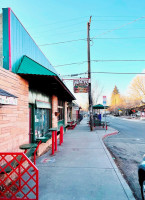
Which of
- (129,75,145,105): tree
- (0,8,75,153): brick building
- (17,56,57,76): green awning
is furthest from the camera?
(129,75,145,105): tree

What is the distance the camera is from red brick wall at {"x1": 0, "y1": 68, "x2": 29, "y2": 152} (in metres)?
4.16

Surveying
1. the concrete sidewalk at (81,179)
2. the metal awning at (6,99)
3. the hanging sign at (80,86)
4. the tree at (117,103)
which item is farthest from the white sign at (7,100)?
the tree at (117,103)

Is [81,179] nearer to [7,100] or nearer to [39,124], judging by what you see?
[7,100]

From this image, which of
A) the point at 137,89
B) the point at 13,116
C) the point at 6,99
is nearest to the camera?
the point at 6,99

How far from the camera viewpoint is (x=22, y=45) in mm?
5902

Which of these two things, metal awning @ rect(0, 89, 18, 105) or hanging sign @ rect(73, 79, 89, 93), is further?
hanging sign @ rect(73, 79, 89, 93)

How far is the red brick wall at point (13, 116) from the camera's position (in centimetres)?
416

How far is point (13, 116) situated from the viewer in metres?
4.73

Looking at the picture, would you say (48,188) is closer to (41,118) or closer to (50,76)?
(50,76)

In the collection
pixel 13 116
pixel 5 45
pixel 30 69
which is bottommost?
pixel 13 116

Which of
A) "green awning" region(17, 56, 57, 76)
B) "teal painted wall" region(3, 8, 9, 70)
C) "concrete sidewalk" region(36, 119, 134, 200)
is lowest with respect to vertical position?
"concrete sidewalk" region(36, 119, 134, 200)

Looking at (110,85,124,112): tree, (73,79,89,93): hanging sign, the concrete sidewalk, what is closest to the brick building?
the concrete sidewalk

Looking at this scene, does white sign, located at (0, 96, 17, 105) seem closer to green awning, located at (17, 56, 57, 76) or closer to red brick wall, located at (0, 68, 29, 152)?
red brick wall, located at (0, 68, 29, 152)

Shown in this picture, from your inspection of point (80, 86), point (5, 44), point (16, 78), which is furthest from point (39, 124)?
point (80, 86)
